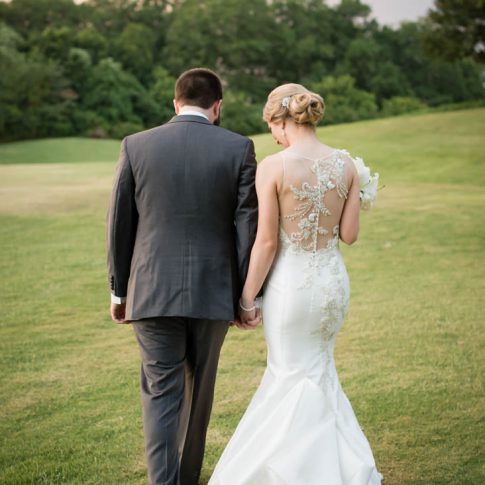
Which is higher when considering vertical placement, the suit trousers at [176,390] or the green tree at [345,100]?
the green tree at [345,100]

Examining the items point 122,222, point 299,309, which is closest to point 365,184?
point 299,309

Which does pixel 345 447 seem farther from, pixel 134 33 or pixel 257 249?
pixel 134 33

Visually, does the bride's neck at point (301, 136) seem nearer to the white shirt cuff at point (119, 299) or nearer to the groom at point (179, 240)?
the groom at point (179, 240)

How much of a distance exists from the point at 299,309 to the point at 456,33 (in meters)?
38.6

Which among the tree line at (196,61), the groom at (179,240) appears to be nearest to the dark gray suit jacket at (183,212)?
the groom at (179,240)

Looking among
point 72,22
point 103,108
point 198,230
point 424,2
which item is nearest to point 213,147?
point 198,230

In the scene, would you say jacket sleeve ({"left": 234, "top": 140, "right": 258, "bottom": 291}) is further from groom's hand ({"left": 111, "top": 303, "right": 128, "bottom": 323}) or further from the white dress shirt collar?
groom's hand ({"left": 111, "top": 303, "right": 128, "bottom": 323})

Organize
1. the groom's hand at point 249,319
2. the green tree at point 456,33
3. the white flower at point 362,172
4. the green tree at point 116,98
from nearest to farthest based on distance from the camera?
the groom's hand at point 249,319 → the white flower at point 362,172 → the green tree at point 456,33 → the green tree at point 116,98

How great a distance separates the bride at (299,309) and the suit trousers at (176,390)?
9.0 inches

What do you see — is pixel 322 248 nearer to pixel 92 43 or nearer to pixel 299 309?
pixel 299 309

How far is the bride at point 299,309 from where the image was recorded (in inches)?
137

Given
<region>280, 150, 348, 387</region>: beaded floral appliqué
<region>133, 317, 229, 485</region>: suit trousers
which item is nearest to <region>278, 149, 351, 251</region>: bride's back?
<region>280, 150, 348, 387</region>: beaded floral appliqué

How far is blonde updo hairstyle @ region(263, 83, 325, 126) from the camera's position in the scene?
348 centimetres

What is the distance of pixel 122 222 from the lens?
3.53 metres
